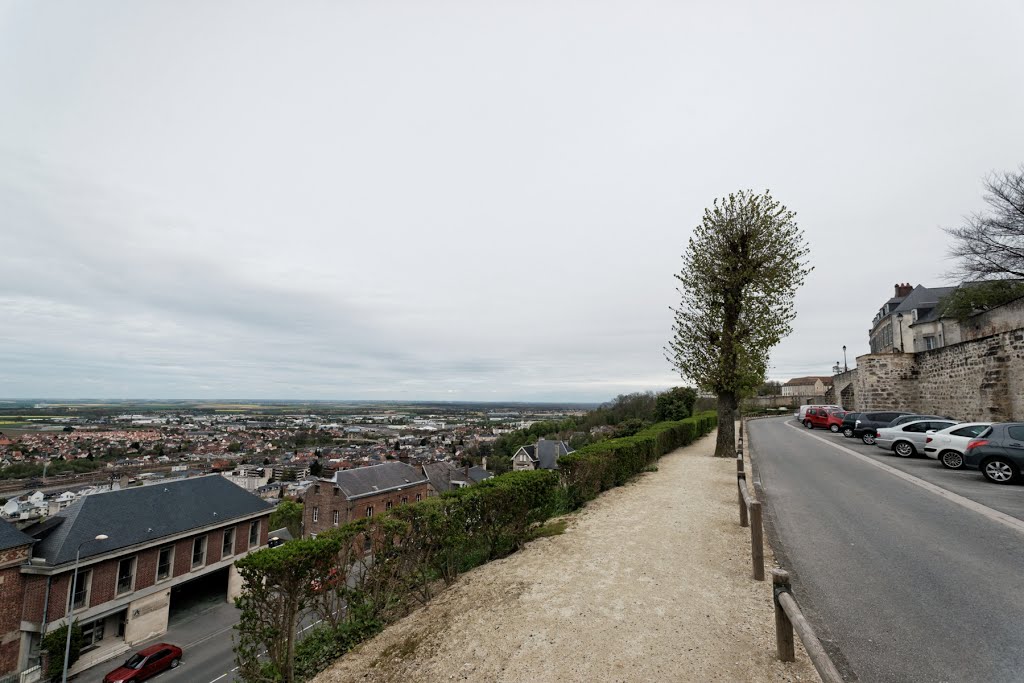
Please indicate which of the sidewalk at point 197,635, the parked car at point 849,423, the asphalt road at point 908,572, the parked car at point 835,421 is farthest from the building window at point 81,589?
the parked car at point 835,421

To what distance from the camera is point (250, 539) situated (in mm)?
25625

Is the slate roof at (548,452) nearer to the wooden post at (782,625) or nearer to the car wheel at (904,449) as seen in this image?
the car wheel at (904,449)

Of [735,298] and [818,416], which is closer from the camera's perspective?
[735,298]

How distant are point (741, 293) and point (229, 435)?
115 metres

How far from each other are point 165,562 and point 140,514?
263cm

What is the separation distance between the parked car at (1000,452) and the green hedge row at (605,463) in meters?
9.01

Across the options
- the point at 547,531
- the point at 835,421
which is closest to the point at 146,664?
the point at 547,531

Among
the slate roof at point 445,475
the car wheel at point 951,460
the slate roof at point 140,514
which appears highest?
the car wheel at point 951,460

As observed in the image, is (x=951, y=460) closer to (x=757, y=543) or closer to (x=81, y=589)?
(x=757, y=543)

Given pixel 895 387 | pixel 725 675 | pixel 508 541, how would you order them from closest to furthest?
pixel 725 675
pixel 508 541
pixel 895 387

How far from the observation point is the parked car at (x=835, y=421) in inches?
1114

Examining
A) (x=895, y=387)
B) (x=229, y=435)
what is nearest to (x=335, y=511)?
(x=895, y=387)

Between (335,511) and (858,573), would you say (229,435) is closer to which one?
(335,511)

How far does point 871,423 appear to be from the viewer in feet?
72.6
